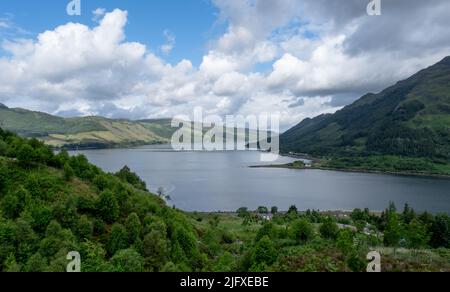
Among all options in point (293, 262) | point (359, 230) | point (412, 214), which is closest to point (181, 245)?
point (293, 262)

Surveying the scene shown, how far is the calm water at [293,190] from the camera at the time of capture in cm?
11344

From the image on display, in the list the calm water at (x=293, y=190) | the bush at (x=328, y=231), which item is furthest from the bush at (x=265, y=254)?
the calm water at (x=293, y=190)

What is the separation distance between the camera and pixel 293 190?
5418 inches

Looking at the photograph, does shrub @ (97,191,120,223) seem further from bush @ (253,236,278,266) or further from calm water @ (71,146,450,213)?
calm water @ (71,146,450,213)

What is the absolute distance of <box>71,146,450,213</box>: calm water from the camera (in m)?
113

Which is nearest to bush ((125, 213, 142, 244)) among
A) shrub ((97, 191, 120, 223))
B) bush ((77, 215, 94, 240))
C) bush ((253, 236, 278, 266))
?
bush ((77, 215, 94, 240))

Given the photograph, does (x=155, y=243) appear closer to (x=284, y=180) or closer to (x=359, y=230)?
(x=359, y=230)

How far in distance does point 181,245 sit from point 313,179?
14127 centimetres

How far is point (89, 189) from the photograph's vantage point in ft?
125

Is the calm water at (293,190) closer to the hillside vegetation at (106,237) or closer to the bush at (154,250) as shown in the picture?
the hillside vegetation at (106,237)

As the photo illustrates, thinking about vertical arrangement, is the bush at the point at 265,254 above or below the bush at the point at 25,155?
below

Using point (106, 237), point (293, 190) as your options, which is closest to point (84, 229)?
point (106, 237)
